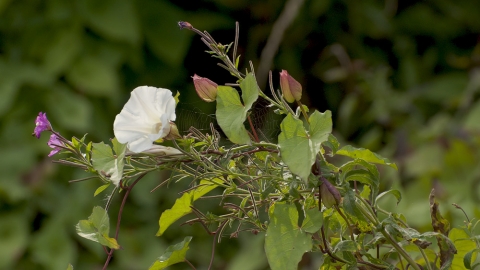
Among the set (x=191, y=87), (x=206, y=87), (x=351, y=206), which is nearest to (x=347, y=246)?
(x=351, y=206)

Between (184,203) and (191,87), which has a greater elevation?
(184,203)

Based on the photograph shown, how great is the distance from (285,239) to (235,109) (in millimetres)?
83

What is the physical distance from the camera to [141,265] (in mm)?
1442

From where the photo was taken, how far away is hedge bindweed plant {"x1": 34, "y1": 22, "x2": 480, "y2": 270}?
35 cm

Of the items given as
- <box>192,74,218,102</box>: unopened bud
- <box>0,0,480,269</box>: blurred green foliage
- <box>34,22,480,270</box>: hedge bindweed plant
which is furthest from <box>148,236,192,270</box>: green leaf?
<box>0,0,480,269</box>: blurred green foliage

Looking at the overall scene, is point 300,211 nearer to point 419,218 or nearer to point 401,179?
point 419,218

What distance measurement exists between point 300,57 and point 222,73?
0.31 meters

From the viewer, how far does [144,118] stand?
1.26ft

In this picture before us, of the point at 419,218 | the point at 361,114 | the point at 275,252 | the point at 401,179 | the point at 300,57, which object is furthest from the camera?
the point at 300,57

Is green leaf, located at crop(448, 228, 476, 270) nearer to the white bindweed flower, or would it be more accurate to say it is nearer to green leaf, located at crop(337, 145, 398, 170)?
green leaf, located at crop(337, 145, 398, 170)

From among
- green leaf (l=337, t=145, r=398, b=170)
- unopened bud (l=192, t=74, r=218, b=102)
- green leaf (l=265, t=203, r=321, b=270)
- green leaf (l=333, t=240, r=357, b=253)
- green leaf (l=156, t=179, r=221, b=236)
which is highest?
unopened bud (l=192, t=74, r=218, b=102)

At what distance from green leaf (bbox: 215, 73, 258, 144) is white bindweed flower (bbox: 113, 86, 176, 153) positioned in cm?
3

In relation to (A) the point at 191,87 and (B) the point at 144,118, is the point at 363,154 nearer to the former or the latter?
(B) the point at 144,118

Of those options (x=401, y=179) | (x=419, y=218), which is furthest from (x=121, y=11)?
(x=419, y=218)
